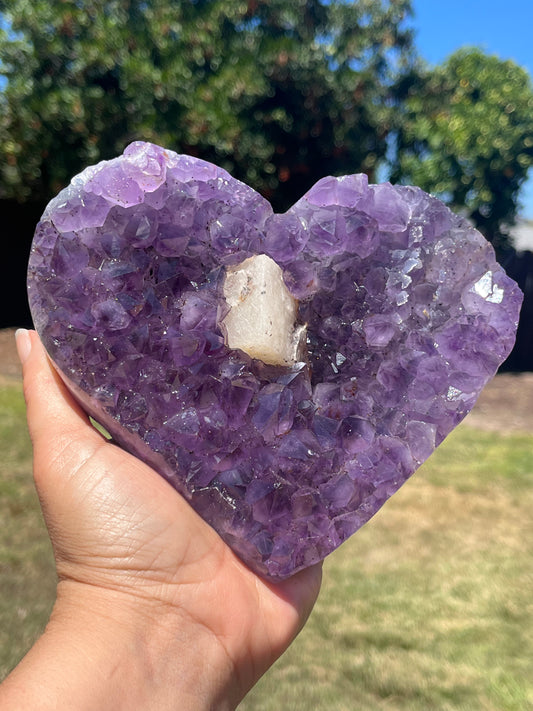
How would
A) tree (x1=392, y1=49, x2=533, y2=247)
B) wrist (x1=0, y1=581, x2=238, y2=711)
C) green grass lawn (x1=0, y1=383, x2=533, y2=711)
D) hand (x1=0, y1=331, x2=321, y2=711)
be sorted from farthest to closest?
1. tree (x1=392, y1=49, x2=533, y2=247)
2. green grass lawn (x1=0, y1=383, x2=533, y2=711)
3. hand (x1=0, y1=331, x2=321, y2=711)
4. wrist (x1=0, y1=581, x2=238, y2=711)

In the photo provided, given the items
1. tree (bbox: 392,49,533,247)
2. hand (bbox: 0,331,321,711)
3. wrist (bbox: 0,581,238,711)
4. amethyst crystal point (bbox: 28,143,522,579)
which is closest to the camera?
wrist (bbox: 0,581,238,711)

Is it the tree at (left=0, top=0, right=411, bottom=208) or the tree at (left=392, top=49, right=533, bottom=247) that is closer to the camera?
the tree at (left=0, top=0, right=411, bottom=208)

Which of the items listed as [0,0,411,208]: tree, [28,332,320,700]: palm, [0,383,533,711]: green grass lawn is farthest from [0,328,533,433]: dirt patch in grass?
[28,332,320,700]: palm

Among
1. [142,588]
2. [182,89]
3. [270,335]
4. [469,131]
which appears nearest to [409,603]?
[142,588]

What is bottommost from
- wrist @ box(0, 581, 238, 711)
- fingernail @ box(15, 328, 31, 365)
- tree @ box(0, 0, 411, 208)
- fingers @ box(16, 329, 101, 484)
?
wrist @ box(0, 581, 238, 711)

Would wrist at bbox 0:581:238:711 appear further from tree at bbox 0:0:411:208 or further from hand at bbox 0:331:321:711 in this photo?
tree at bbox 0:0:411:208

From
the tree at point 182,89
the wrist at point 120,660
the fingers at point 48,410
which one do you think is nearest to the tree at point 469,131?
the tree at point 182,89

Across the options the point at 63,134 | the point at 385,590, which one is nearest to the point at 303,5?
the point at 63,134

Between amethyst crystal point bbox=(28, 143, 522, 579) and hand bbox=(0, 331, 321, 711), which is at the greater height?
amethyst crystal point bbox=(28, 143, 522, 579)
